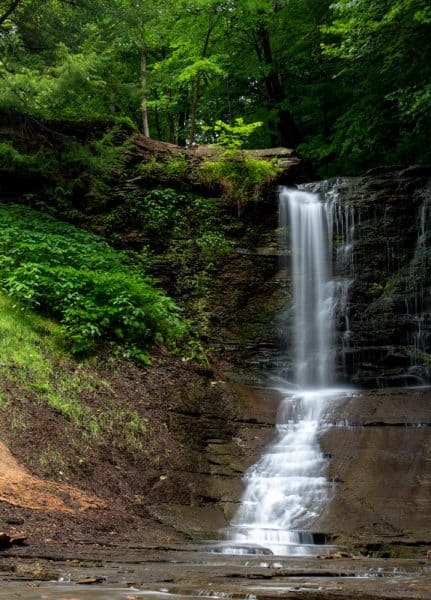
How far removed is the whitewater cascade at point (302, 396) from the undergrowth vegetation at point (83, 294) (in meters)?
3.08

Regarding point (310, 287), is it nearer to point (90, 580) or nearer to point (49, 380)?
point (49, 380)

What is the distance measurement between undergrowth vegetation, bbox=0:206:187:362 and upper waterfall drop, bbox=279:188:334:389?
10.1ft

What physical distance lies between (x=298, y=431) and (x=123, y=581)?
23.9 ft

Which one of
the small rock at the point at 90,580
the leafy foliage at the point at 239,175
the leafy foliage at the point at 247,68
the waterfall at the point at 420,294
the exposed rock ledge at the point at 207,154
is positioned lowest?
the small rock at the point at 90,580

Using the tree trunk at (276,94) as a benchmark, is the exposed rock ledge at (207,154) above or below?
below

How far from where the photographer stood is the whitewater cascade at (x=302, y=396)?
7.49m

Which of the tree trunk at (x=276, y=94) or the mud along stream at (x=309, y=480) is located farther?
the tree trunk at (x=276, y=94)

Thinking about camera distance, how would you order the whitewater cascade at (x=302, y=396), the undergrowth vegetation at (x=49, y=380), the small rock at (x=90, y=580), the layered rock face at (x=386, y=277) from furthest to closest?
the layered rock face at (x=386, y=277) < the undergrowth vegetation at (x=49, y=380) < the whitewater cascade at (x=302, y=396) < the small rock at (x=90, y=580)

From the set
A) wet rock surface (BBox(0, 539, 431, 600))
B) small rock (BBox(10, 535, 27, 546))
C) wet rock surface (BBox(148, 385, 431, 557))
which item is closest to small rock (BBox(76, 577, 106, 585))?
wet rock surface (BBox(0, 539, 431, 600))

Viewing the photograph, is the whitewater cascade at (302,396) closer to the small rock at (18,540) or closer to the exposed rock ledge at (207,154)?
the exposed rock ledge at (207,154)

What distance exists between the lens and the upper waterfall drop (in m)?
13.3

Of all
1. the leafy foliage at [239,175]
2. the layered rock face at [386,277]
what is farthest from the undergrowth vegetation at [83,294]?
the leafy foliage at [239,175]

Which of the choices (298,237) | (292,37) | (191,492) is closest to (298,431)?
(191,492)

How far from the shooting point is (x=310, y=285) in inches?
566
